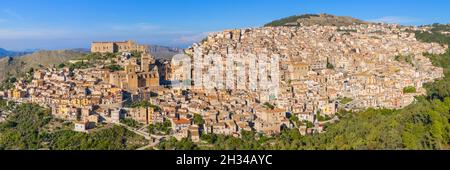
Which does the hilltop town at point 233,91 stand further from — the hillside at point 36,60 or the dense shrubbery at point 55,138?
the hillside at point 36,60

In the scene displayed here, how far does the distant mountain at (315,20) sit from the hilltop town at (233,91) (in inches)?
435

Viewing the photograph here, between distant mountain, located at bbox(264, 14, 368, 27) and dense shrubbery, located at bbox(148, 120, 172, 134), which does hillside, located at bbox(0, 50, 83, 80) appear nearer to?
distant mountain, located at bbox(264, 14, 368, 27)

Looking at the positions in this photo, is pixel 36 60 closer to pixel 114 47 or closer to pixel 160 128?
pixel 114 47

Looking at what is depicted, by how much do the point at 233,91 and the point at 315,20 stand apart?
2497 cm

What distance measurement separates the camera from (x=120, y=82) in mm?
21359

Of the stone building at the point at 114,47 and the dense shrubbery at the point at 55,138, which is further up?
the stone building at the point at 114,47

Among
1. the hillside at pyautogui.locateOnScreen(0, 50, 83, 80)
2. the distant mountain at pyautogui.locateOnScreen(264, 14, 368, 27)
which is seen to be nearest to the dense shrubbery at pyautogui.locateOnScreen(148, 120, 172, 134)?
the hillside at pyautogui.locateOnScreen(0, 50, 83, 80)

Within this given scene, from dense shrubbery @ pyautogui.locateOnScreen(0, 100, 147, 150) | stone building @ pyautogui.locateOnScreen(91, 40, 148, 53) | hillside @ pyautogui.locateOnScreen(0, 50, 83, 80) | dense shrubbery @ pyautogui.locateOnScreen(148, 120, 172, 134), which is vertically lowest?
dense shrubbery @ pyautogui.locateOnScreen(0, 100, 147, 150)

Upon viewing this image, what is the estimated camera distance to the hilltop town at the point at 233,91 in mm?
17469

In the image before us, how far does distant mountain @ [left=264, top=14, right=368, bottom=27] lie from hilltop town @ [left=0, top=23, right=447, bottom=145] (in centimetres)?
1104

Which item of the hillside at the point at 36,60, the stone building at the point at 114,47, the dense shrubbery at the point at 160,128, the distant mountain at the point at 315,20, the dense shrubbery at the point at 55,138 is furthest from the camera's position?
A: the distant mountain at the point at 315,20

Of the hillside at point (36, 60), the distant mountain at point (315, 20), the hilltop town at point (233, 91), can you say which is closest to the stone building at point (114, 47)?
the hilltop town at point (233, 91)

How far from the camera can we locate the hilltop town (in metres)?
17.5

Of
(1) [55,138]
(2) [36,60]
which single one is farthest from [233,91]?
(2) [36,60]
